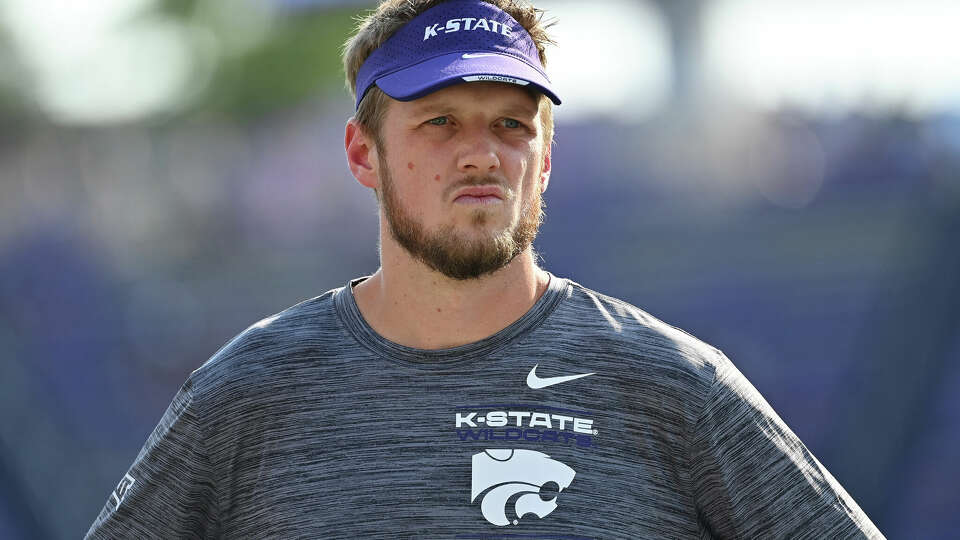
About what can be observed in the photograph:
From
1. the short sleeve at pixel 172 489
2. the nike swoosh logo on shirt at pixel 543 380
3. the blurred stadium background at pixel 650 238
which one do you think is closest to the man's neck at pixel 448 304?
the nike swoosh logo on shirt at pixel 543 380

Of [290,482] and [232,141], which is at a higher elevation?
[232,141]

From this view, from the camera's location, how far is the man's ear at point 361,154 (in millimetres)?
2322

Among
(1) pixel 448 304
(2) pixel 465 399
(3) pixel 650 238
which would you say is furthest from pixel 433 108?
(3) pixel 650 238

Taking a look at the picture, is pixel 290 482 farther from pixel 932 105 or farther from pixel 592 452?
pixel 932 105

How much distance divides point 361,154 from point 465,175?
36cm

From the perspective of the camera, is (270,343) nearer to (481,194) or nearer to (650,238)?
(481,194)

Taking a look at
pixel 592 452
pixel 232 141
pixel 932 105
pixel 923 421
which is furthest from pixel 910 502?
pixel 232 141

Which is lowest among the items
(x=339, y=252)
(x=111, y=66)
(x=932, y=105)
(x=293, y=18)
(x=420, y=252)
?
(x=420, y=252)

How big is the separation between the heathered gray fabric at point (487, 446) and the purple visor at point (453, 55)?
0.45 meters

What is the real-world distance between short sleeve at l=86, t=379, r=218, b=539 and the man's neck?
1.33 ft

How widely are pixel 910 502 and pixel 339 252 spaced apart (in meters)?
5.87

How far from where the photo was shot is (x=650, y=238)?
35.3 ft

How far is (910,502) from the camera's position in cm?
809

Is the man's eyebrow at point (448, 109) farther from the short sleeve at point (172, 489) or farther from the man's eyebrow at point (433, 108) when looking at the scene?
the short sleeve at point (172, 489)
